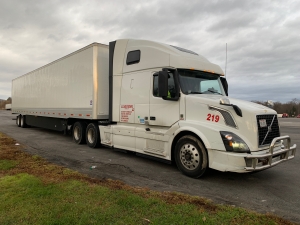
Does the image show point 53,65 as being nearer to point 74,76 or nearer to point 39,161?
point 74,76

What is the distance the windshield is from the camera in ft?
19.2

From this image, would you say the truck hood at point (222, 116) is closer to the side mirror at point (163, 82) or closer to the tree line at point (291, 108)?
the side mirror at point (163, 82)

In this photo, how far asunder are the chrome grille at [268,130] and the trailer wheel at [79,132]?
23.0 ft

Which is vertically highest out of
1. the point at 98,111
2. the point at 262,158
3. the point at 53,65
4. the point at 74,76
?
the point at 53,65

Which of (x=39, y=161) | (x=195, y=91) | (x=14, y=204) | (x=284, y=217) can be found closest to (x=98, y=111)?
(x=39, y=161)

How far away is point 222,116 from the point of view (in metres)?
4.91

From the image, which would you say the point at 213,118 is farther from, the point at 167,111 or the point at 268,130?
the point at 167,111

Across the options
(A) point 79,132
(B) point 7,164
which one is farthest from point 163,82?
(A) point 79,132

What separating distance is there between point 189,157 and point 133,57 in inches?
138

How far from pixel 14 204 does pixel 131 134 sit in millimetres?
3822

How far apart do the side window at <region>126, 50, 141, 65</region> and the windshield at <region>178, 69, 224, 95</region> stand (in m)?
1.56

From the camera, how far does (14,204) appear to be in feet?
11.9

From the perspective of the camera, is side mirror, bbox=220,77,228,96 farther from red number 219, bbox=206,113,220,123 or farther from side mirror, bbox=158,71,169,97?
side mirror, bbox=158,71,169,97

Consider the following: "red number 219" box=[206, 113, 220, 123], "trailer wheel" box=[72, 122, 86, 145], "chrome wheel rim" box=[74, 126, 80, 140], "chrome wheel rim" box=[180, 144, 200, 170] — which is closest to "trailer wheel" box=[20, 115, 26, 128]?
"trailer wheel" box=[72, 122, 86, 145]
